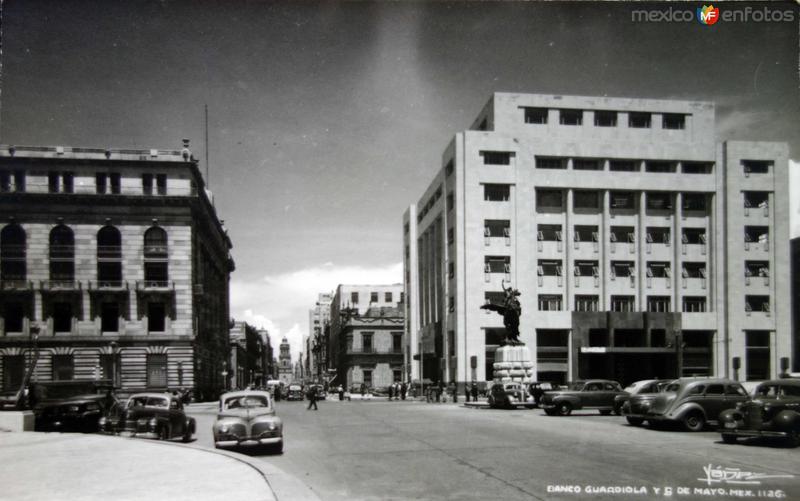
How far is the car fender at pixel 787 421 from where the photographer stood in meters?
15.9

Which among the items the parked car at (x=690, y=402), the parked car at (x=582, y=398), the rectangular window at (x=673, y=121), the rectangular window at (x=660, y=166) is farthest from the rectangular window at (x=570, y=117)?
the parked car at (x=690, y=402)

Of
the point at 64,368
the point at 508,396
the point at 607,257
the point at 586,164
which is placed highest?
the point at 586,164

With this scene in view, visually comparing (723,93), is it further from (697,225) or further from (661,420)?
(697,225)

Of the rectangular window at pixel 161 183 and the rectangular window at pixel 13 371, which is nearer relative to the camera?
the rectangular window at pixel 13 371

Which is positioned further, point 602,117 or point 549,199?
point 602,117

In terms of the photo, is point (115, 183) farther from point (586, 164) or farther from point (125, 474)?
point (586, 164)

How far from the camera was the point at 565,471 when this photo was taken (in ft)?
41.3

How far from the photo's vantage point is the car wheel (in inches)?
829

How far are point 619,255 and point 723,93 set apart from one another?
44.1 m

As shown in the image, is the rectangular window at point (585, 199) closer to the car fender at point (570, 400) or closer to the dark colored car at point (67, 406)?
the car fender at point (570, 400)

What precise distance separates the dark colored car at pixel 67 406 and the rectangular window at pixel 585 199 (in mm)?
44286

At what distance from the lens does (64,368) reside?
24453 mm

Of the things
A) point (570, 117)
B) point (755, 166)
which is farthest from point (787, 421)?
point (570, 117)

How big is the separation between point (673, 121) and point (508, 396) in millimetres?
37385
